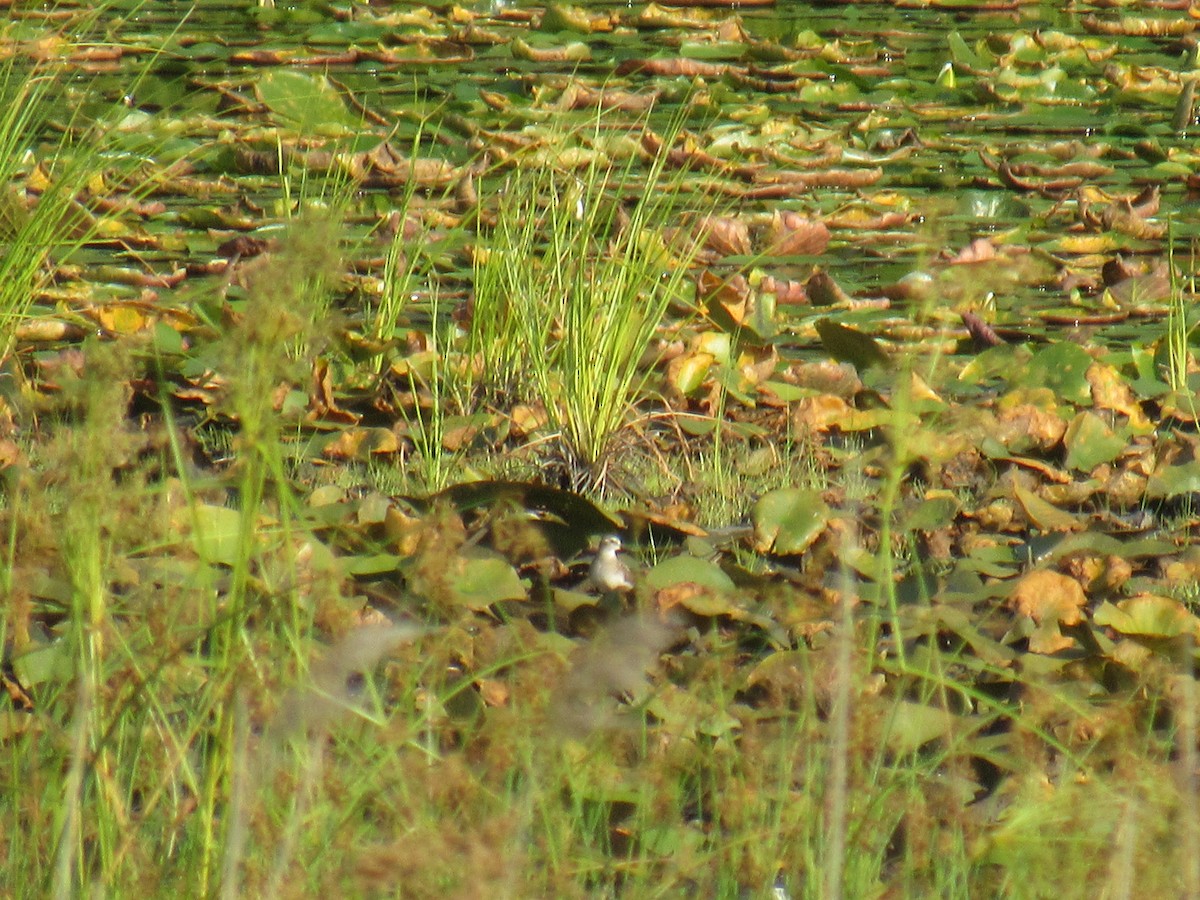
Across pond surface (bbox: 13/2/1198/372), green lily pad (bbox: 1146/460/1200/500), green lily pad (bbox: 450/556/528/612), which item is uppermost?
green lily pad (bbox: 450/556/528/612)

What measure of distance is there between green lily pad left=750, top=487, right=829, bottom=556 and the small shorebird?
242 millimetres

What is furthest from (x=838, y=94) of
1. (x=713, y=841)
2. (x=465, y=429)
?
(x=713, y=841)

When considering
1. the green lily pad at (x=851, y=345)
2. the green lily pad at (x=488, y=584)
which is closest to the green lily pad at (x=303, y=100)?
the green lily pad at (x=851, y=345)

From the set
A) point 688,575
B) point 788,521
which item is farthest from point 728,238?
point 688,575

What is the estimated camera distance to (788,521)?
9.26 ft

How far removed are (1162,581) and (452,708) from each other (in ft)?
3.66

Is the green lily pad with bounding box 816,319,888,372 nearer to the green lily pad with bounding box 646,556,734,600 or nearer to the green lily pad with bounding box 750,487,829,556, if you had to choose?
the green lily pad with bounding box 750,487,829,556

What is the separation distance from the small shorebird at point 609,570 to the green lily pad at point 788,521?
24 cm

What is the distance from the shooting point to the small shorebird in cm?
267

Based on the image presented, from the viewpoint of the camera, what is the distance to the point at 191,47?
6.52m

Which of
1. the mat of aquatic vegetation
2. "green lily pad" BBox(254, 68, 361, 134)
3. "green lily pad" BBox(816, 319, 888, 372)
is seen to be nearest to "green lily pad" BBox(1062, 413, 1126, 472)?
the mat of aquatic vegetation

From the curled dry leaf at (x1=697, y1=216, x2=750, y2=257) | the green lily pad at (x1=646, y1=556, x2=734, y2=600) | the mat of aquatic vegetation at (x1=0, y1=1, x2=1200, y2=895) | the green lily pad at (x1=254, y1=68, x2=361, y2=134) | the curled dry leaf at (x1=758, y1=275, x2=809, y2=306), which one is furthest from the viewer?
the green lily pad at (x1=254, y1=68, x2=361, y2=134)

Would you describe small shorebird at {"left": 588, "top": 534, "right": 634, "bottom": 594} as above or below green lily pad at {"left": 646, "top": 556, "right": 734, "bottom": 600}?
below

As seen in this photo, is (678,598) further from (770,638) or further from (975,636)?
(975,636)
